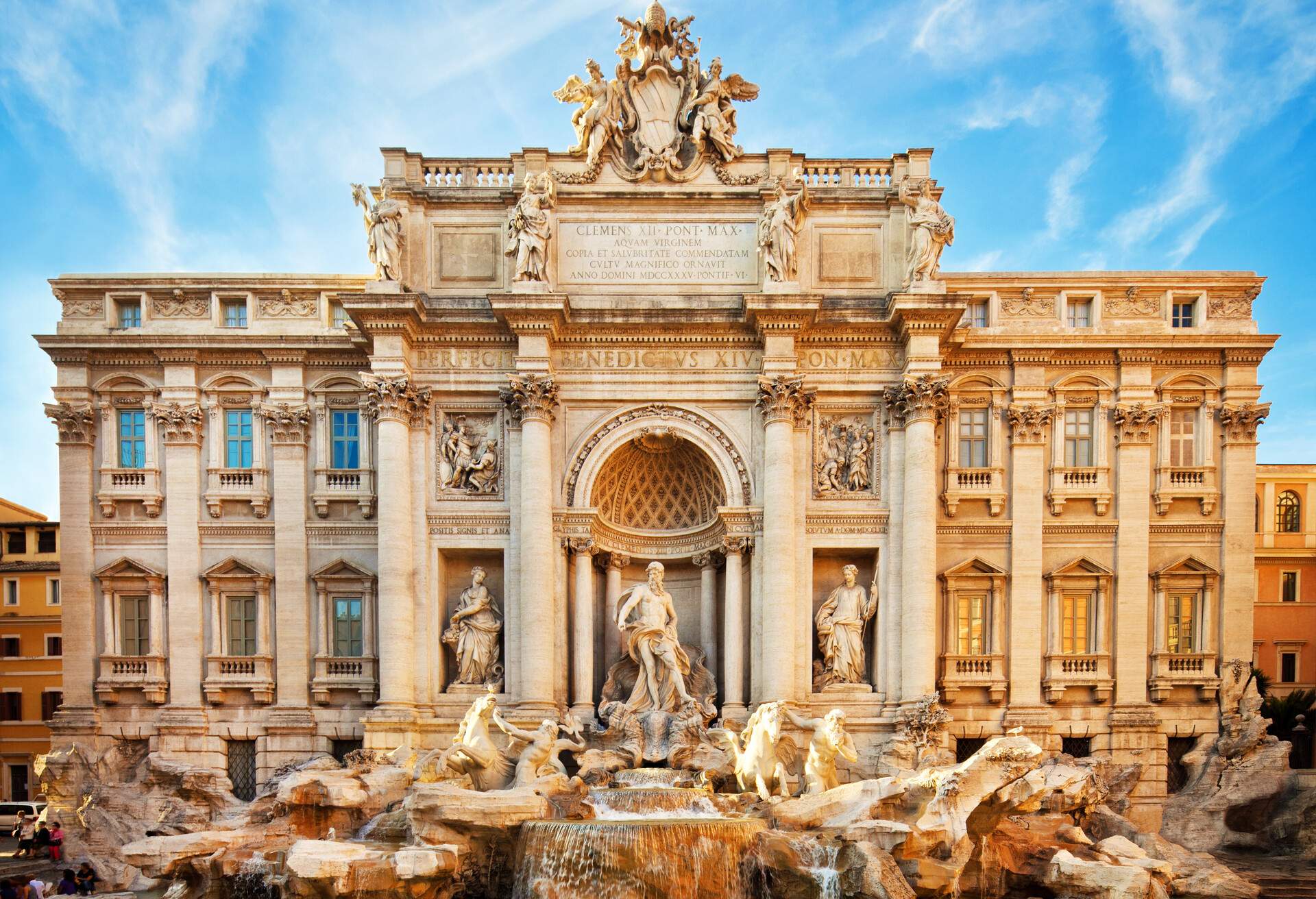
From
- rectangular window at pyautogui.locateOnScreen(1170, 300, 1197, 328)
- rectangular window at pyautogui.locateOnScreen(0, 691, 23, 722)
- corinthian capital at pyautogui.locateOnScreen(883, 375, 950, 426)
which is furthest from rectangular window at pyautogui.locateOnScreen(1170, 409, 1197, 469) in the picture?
rectangular window at pyautogui.locateOnScreen(0, 691, 23, 722)

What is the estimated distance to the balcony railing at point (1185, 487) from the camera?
70.2ft

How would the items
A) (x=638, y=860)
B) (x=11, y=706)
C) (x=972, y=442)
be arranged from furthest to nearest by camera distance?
(x=11, y=706), (x=972, y=442), (x=638, y=860)

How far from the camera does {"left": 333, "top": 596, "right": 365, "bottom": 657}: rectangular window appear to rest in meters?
21.4

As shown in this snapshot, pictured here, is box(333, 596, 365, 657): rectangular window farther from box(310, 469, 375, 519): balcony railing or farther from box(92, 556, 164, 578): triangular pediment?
box(92, 556, 164, 578): triangular pediment

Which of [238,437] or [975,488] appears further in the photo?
[238,437]

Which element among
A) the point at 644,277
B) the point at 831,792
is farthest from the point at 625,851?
the point at 644,277

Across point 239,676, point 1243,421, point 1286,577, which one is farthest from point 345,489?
point 1286,577

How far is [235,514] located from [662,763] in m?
12.1

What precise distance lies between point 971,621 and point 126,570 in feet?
68.2

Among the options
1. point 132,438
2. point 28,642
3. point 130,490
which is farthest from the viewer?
point 28,642

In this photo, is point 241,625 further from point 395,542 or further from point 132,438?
point 132,438

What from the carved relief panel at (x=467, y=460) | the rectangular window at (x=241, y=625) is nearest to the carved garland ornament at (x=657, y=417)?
the carved relief panel at (x=467, y=460)

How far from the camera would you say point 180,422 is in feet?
70.5

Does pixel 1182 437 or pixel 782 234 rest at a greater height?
pixel 782 234
